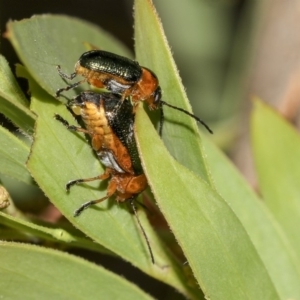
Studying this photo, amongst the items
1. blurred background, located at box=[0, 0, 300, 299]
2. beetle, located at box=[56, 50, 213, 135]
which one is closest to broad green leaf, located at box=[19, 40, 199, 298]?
beetle, located at box=[56, 50, 213, 135]

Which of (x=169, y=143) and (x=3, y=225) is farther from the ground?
(x=169, y=143)

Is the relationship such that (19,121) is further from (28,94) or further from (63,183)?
(63,183)

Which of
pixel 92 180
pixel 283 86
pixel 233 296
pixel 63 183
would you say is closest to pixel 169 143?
pixel 92 180

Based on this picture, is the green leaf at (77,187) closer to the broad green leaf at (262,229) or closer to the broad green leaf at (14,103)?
the broad green leaf at (14,103)

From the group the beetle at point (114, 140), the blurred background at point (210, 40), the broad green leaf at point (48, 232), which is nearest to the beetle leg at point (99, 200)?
the beetle at point (114, 140)

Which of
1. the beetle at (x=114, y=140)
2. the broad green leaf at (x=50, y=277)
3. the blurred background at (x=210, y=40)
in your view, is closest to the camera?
the broad green leaf at (x=50, y=277)

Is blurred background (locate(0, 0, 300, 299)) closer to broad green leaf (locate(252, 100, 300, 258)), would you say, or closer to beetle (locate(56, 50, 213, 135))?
broad green leaf (locate(252, 100, 300, 258))
